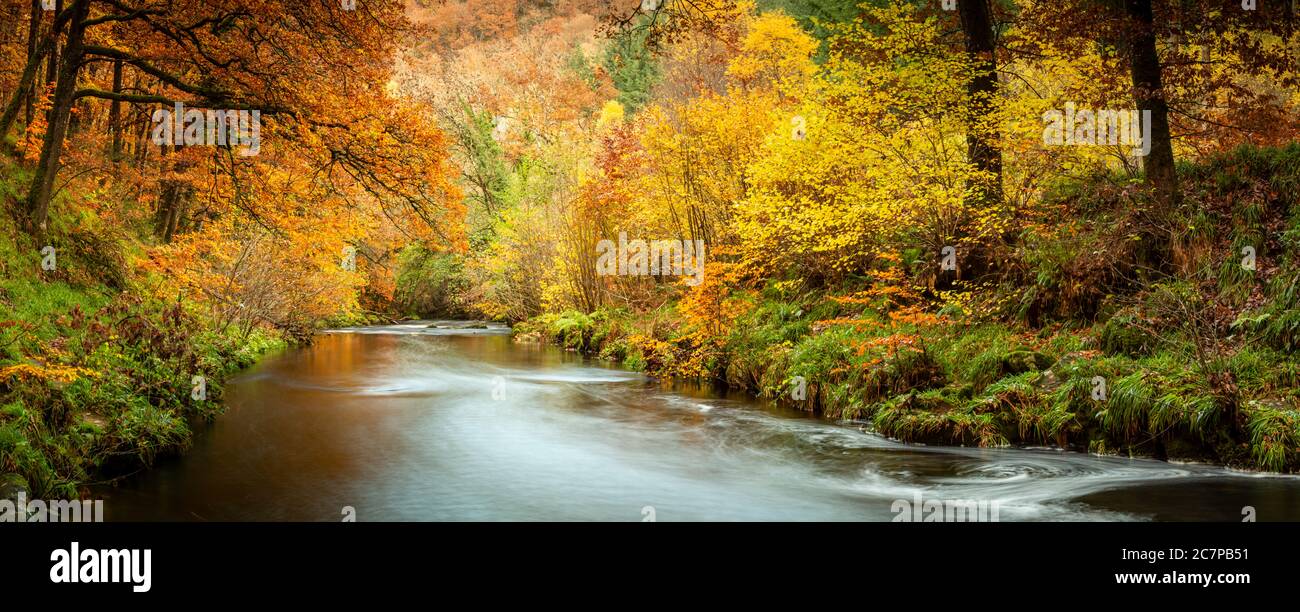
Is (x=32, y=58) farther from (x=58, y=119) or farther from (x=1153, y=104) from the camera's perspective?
(x=1153, y=104)

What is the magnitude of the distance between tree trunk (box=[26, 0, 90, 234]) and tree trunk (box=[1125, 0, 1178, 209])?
13571mm

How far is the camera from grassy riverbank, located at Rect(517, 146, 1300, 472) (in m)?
8.39

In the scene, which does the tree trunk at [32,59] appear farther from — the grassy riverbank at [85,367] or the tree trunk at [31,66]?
the grassy riverbank at [85,367]

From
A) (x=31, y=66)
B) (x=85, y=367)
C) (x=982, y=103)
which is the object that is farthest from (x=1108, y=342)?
(x=31, y=66)

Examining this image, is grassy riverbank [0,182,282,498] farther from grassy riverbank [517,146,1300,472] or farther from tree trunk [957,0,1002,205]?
Answer: tree trunk [957,0,1002,205]

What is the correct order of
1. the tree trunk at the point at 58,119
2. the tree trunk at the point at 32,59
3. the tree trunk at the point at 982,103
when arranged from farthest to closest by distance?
the tree trunk at the point at 982,103 → the tree trunk at the point at 32,59 → the tree trunk at the point at 58,119

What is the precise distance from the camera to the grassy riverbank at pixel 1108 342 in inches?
330

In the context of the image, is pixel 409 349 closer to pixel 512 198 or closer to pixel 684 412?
pixel 512 198

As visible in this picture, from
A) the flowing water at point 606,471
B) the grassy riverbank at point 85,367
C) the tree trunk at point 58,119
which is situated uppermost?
the tree trunk at point 58,119

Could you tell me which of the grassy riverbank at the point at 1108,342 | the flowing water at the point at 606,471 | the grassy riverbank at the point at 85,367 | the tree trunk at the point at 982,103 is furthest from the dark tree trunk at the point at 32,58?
the tree trunk at the point at 982,103

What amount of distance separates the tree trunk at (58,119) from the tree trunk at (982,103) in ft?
39.8

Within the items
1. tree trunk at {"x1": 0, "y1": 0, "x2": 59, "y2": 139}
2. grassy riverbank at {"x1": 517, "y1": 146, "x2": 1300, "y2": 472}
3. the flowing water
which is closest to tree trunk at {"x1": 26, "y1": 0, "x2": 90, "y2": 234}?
tree trunk at {"x1": 0, "y1": 0, "x2": 59, "y2": 139}

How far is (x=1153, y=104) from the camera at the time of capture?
10.6 metres
